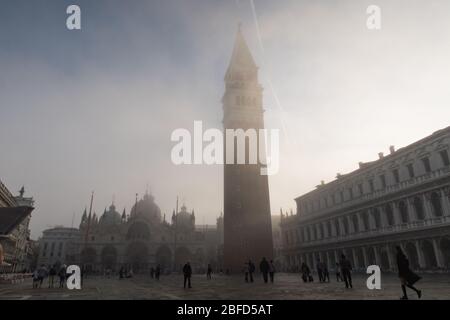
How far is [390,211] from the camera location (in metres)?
29.7

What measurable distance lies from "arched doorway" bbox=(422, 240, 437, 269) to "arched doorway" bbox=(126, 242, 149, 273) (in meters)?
53.5

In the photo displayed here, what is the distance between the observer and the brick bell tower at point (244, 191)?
38844 mm

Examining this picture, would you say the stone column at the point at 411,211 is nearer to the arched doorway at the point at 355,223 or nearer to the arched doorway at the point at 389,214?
the arched doorway at the point at 389,214

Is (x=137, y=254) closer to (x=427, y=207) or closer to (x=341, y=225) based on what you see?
(x=341, y=225)

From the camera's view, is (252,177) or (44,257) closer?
(252,177)

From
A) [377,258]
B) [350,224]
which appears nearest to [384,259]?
[377,258]

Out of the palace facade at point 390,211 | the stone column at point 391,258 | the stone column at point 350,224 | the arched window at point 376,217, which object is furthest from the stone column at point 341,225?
the stone column at point 391,258

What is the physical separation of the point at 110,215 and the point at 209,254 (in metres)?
27.5

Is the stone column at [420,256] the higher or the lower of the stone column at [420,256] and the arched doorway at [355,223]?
the lower

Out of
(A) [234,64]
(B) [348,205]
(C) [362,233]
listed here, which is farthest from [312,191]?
(A) [234,64]

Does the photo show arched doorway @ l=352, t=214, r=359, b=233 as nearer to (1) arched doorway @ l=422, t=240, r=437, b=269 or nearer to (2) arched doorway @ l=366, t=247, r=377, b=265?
(2) arched doorway @ l=366, t=247, r=377, b=265

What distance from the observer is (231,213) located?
3997 centimetres

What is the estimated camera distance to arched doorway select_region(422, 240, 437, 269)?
25.5 m
